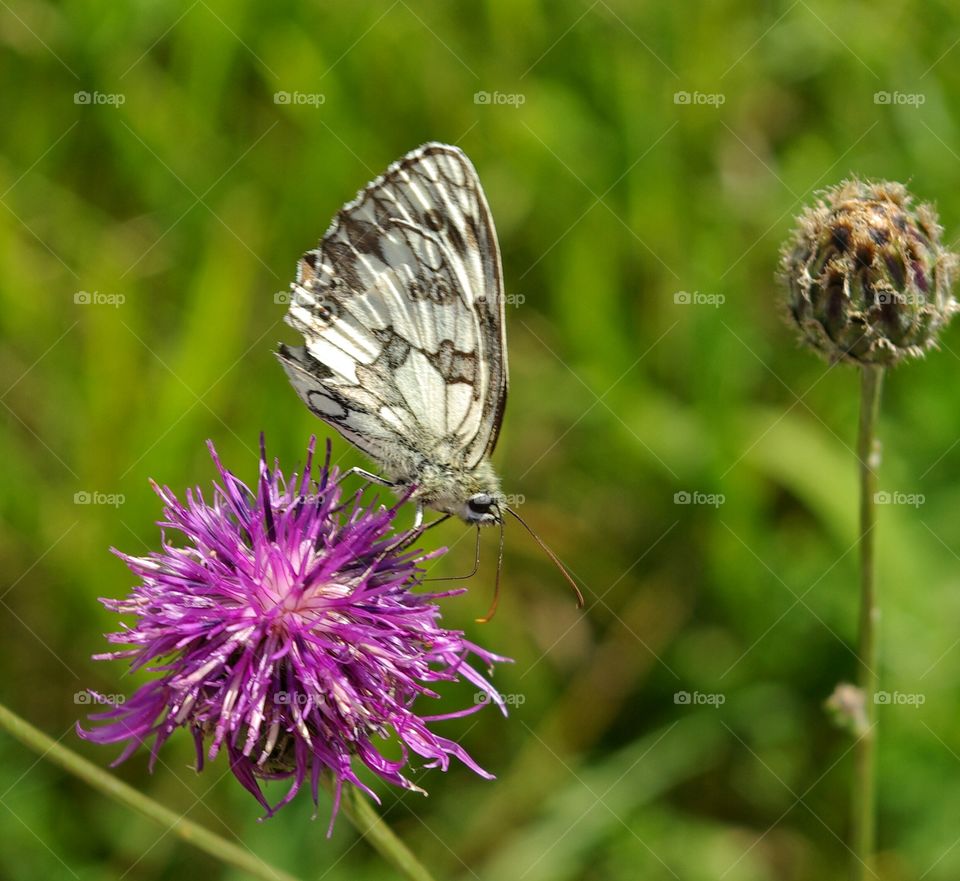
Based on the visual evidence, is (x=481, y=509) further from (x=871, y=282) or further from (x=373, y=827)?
(x=871, y=282)

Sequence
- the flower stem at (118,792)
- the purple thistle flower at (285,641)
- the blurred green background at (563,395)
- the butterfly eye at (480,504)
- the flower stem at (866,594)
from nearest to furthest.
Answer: the flower stem at (118,792) < the purple thistle flower at (285,641) < the flower stem at (866,594) < the butterfly eye at (480,504) < the blurred green background at (563,395)

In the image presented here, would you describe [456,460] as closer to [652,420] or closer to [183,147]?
[652,420]

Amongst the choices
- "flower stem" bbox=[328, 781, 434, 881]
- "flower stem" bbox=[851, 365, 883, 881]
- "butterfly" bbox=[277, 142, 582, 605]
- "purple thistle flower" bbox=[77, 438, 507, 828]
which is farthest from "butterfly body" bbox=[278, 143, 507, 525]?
"flower stem" bbox=[851, 365, 883, 881]

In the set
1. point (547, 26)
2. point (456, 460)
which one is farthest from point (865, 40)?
point (456, 460)

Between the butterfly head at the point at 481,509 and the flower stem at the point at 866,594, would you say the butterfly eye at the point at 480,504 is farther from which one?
the flower stem at the point at 866,594

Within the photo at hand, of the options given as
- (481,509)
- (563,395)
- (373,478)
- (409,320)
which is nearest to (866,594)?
(481,509)

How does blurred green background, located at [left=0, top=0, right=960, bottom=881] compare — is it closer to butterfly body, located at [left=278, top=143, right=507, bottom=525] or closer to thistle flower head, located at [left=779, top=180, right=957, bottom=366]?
butterfly body, located at [left=278, top=143, right=507, bottom=525]

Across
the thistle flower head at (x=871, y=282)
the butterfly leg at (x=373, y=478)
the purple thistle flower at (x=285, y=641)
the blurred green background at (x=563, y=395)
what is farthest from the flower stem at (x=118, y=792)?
the thistle flower head at (x=871, y=282)
